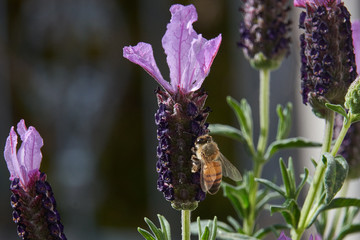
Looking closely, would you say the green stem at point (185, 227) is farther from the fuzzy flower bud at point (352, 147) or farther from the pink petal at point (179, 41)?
the fuzzy flower bud at point (352, 147)

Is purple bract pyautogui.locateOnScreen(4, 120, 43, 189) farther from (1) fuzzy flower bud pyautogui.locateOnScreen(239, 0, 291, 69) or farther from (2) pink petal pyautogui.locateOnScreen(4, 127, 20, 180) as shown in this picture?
(1) fuzzy flower bud pyautogui.locateOnScreen(239, 0, 291, 69)

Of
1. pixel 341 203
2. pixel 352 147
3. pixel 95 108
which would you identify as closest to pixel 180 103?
pixel 341 203

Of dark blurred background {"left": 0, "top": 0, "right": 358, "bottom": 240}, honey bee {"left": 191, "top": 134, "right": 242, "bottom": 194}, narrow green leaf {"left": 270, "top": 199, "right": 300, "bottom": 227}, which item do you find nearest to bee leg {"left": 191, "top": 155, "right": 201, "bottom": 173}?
honey bee {"left": 191, "top": 134, "right": 242, "bottom": 194}

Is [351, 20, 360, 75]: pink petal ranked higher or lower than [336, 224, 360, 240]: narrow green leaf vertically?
higher

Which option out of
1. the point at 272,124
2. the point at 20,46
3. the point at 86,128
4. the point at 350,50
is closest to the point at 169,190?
the point at 350,50

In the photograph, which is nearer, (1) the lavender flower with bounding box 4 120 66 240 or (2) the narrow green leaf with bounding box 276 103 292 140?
(1) the lavender flower with bounding box 4 120 66 240

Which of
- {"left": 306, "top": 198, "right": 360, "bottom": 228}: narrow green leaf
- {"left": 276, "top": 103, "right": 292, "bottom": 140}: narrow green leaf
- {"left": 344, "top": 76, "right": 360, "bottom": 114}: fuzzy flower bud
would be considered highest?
{"left": 344, "top": 76, "right": 360, "bottom": 114}: fuzzy flower bud

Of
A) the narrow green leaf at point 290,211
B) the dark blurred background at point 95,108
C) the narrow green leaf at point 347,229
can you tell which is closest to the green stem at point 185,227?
the narrow green leaf at point 290,211
